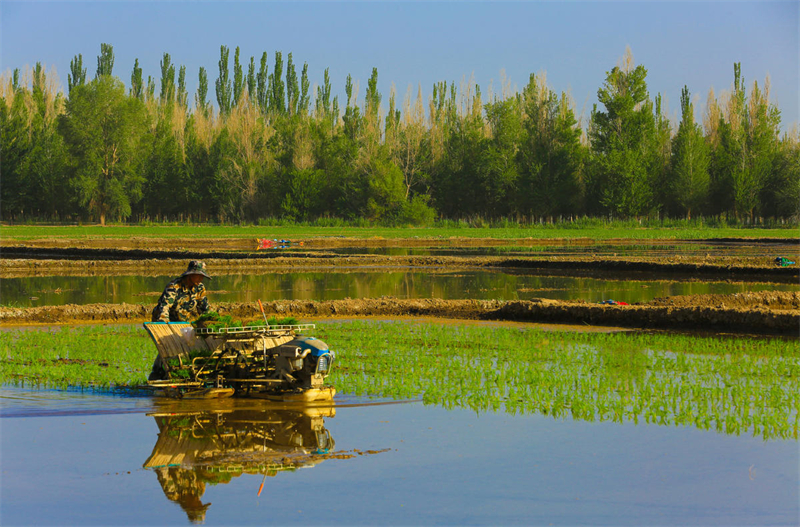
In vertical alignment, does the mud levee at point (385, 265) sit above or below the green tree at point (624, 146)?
below

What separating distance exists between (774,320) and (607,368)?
639 centimetres

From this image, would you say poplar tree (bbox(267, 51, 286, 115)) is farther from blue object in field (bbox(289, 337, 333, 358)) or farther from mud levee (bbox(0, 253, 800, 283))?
blue object in field (bbox(289, 337, 333, 358))

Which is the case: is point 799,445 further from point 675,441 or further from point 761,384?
point 761,384

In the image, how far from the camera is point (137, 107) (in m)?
85.6

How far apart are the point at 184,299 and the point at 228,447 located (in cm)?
326

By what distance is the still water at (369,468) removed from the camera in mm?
7477

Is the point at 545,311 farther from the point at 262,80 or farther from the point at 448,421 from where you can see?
the point at 262,80

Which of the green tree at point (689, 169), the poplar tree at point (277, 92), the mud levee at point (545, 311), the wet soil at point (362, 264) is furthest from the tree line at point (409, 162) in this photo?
the mud levee at point (545, 311)

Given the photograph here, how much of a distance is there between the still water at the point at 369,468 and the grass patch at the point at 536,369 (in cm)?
68

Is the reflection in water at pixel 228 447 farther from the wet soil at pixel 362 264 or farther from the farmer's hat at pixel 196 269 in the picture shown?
the wet soil at pixel 362 264

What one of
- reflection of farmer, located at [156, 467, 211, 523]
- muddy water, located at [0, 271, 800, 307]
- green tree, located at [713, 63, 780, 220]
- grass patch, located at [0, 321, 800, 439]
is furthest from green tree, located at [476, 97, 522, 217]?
reflection of farmer, located at [156, 467, 211, 523]

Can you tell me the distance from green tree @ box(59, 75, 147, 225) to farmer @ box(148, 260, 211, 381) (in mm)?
73880

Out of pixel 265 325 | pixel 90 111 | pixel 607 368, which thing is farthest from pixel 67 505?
pixel 90 111

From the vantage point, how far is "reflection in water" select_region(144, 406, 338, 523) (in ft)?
27.5
